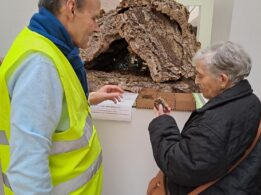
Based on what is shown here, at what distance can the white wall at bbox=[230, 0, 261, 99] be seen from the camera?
1.37m

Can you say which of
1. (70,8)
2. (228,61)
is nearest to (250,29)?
(228,61)

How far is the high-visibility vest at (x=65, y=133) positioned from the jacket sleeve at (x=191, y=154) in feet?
0.72

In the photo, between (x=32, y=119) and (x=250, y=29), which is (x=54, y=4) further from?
(x=250, y=29)

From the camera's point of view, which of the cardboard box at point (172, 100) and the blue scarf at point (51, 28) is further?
the cardboard box at point (172, 100)

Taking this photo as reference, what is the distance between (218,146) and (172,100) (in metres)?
0.47

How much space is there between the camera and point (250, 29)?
1405 mm

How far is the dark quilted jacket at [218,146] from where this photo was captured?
30.2 inches

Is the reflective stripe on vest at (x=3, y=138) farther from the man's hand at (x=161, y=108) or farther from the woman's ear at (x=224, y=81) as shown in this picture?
the woman's ear at (x=224, y=81)

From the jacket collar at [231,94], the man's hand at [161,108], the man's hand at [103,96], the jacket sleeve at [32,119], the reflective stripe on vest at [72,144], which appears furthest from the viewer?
the man's hand at [103,96]

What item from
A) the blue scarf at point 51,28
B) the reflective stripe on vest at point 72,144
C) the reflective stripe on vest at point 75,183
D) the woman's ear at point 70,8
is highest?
the woman's ear at point 70,8

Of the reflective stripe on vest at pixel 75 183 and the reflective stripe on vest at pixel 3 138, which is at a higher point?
the reflective stripe on vest at pixel 3 138

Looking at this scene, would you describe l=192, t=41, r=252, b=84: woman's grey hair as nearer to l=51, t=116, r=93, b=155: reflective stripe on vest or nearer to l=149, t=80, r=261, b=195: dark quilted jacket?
l=149, t=80, r=261, b=195: dark quilted jacket

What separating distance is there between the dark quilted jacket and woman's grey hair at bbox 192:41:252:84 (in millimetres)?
38

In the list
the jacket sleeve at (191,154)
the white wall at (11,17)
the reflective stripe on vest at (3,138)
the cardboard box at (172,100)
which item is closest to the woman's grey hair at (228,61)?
the jacket sleeve at (191,154)
